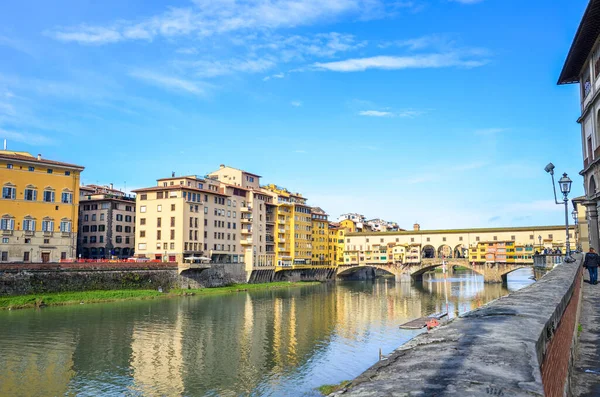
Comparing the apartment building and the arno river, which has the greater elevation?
the apartment building

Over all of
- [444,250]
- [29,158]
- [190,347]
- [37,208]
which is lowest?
[190,347]

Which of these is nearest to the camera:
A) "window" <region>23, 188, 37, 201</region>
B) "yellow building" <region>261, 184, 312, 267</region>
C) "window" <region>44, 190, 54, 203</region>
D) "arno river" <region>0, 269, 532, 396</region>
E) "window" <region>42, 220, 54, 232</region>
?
"arno river" <region>0, 269, 532, 396</region>

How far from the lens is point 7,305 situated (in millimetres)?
53125

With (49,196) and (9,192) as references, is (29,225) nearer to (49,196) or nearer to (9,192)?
(49,196)

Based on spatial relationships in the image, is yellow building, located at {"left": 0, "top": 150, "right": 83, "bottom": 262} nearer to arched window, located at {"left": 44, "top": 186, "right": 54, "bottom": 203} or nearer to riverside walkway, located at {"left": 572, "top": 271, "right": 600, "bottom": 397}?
arched window, located at {"left": 44, "top": 186, "right": 54, "bottom": 203}

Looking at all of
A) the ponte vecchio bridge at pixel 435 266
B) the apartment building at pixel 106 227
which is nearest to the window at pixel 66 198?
the apartment building at pixel 106 227

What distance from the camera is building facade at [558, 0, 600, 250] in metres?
26.0

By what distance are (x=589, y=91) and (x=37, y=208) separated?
6702 centimetres

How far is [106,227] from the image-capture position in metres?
86.7

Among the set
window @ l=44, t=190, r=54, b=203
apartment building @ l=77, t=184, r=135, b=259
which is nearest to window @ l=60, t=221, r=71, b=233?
window @ l=44, t=190, r=54, b=203

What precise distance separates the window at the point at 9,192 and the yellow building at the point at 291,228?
48610 millimetres

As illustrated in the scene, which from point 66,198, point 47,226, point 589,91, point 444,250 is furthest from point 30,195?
point 444,250

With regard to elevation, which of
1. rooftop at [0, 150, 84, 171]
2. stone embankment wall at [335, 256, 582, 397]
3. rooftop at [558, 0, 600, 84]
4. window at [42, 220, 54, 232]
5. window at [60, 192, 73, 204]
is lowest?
stone embankment wall at [335, 256, 582, 397]

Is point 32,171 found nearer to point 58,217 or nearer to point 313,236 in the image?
point 58,217
